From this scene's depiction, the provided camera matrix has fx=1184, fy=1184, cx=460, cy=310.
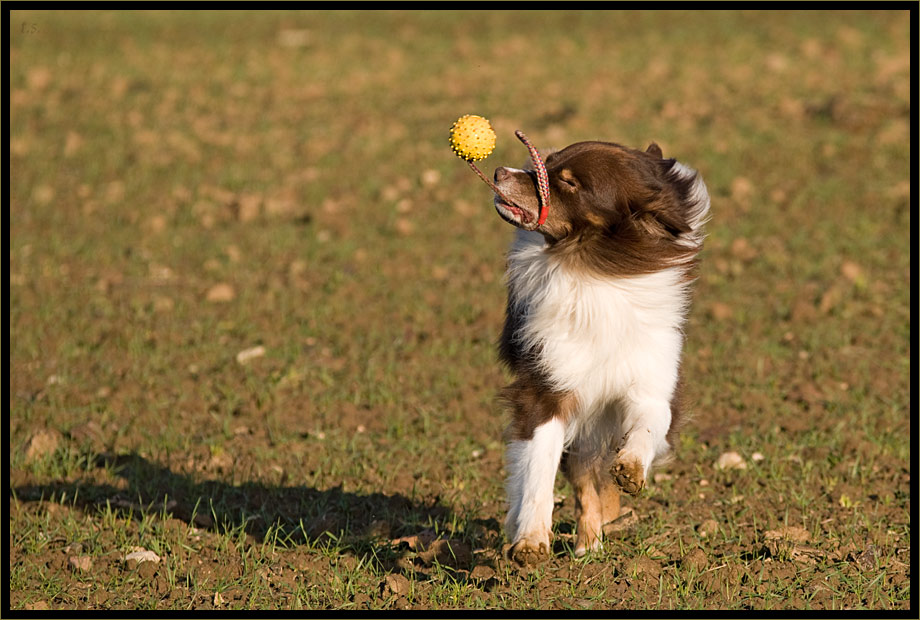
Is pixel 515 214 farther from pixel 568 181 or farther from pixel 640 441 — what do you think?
pixel 640 441

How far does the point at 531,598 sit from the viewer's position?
15.0ft

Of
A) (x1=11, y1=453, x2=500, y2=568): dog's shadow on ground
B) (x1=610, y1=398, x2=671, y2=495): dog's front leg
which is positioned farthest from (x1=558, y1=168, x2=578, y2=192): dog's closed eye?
(x1=11, y1=453, x2=500, y2=568): dog's shadow on ground

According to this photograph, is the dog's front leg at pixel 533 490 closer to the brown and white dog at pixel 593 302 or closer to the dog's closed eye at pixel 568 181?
the brown and white dog at pixel 593 302

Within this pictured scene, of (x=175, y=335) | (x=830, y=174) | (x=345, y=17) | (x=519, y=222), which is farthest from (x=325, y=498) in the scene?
(x=345, y=17)

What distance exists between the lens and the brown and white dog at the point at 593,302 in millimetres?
4488

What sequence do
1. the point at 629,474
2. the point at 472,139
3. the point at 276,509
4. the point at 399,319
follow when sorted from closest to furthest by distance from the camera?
the point at 629,474, the point at 472,139, the point at 276,509, the point at 399,319

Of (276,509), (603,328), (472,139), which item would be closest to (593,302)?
(603,328)

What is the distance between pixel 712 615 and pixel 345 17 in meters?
14.9

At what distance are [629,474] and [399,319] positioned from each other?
4.12 metres

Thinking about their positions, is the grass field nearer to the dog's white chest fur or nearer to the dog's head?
the dog's white chest fur

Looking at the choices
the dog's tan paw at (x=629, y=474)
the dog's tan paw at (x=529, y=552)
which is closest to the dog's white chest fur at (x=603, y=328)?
the dog's tan paw at (x=629, y=474)

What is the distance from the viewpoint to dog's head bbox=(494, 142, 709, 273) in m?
4.47

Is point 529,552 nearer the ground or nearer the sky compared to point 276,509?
nearer the sky

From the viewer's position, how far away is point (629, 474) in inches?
171
